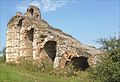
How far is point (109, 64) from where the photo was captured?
18047 millimetres

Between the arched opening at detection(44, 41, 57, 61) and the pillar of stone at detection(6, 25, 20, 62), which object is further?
the pillar of stone at detection(6, 25, 20, 62)

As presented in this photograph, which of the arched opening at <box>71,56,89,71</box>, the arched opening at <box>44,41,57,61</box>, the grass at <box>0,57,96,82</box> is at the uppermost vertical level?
the arched opening at <box>44,41,57,61</box>

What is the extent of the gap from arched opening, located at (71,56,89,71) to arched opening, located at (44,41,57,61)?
2.71m

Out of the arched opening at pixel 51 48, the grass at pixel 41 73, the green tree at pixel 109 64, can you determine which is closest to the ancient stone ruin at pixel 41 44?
the arched opening at pixel 51 48

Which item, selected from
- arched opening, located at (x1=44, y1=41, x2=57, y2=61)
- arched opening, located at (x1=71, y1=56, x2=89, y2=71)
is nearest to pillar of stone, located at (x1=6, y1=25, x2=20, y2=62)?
arched opening, located at (x1=44, y1=41, x2=57, y2=61)

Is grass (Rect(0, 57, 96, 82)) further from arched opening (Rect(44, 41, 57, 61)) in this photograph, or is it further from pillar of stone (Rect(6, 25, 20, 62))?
pillar of stone (Rect(6, 25, 20, 62))

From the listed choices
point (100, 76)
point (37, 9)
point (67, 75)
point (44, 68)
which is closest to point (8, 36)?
point (37, 9)

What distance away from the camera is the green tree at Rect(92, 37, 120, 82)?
1767 centimetres

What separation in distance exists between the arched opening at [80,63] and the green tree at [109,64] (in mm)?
10664

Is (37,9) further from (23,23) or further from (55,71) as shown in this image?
(55,71)

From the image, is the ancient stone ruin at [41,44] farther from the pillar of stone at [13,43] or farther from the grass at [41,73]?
the grass at [41,73]

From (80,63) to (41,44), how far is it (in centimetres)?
425

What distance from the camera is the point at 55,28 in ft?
114

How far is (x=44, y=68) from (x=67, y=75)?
2.74 meters
